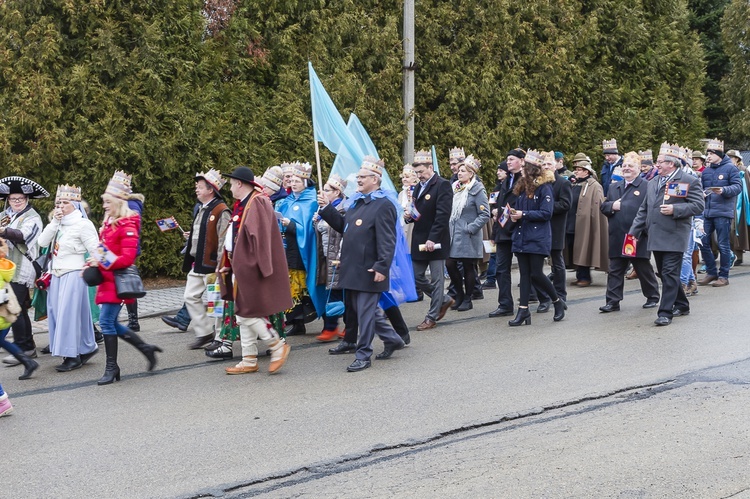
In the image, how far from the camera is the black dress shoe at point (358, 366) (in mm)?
8398

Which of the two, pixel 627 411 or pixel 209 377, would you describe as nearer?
pixel 627 411

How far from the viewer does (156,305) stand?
1295 cm

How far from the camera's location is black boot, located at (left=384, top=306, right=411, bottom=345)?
937 centimetres

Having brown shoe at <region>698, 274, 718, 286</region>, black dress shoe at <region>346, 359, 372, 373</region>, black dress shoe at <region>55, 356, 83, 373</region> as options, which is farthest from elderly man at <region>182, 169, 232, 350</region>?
brown shoe at <region>698, 274, 718, 286</region>

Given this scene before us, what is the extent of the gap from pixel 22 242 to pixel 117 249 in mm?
1612

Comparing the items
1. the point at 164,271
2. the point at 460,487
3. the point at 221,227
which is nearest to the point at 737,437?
the point at 460,487

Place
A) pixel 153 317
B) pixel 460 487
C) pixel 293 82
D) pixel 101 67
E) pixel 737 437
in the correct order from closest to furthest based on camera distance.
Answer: pixel 460 487 < pixel 737 437 < pixel 153 317 < pixel 101 67 < pixel 293 82

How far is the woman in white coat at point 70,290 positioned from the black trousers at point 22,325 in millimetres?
560

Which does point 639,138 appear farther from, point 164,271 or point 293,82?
point 164,271

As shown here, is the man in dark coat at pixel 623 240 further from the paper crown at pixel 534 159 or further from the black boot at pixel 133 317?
the black boot at pixel 133 317

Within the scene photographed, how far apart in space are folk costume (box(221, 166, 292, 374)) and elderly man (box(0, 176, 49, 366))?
7.37 ft

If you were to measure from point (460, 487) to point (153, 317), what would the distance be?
300 inches

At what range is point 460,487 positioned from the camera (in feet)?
17.5

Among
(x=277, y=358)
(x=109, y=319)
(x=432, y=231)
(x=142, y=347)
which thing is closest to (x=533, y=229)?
(x=432, y=231)
